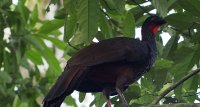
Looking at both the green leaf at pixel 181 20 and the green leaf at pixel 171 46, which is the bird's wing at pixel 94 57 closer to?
the green leaf at pixel 181 20

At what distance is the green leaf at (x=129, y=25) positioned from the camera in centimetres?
357

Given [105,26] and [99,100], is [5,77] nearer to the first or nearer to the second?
[99,100]

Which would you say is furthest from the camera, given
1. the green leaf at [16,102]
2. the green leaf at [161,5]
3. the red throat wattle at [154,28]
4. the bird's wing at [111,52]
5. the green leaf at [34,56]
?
the green leaf at [34,56]

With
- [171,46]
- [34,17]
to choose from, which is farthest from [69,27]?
[34,17]

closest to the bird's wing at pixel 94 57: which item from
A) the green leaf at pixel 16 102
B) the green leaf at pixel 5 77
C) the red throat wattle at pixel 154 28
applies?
the red throat wattle at pixel 154 28

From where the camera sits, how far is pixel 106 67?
3391 millimetres

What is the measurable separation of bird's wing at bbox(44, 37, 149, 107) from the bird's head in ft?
0.95

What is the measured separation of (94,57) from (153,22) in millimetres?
693

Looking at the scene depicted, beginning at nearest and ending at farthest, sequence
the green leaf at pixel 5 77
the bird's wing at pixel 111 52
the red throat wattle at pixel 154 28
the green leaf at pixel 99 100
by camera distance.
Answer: the bird's wing at pixel 111 52
the red throat wattle at pixel 154 28
the green leaf at pixel 99 100
the green leaf at pixel 5 77

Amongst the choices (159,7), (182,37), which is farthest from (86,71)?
(182,37)

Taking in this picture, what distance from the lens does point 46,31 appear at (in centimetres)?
534

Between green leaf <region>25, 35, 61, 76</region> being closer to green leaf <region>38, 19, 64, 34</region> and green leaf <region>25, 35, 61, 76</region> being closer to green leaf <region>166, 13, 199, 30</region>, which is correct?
green leaf <region>38, 19, 64, 34</region>

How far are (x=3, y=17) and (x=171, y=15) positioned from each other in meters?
1.34

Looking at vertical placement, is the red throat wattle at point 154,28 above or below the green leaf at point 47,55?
below
